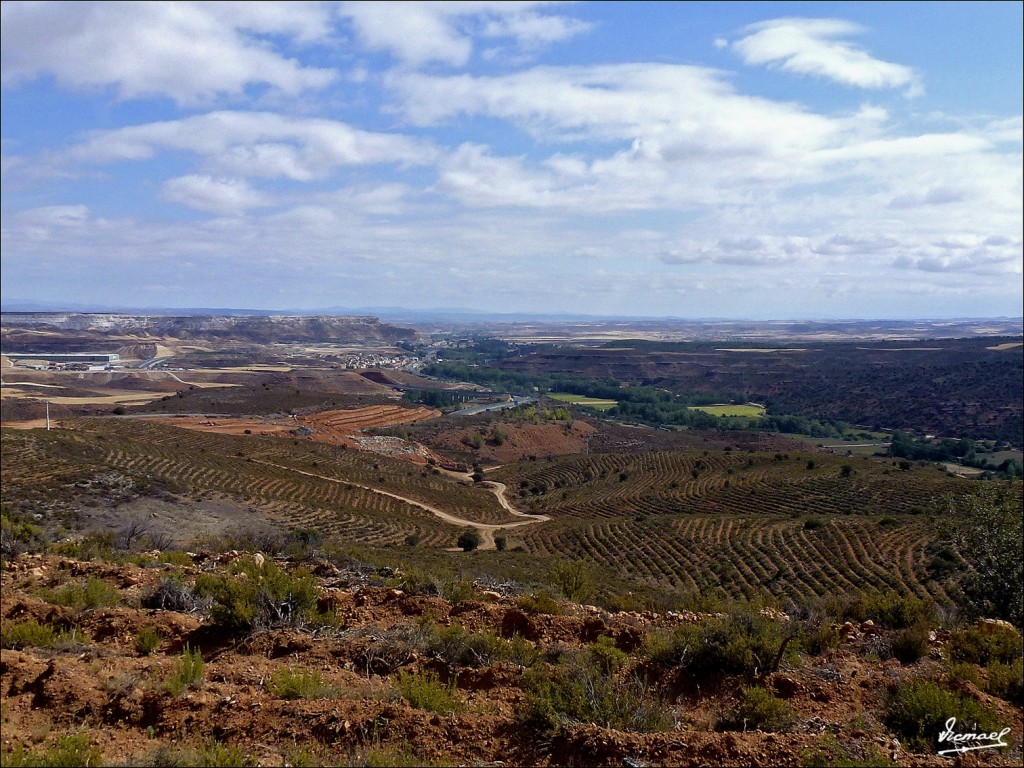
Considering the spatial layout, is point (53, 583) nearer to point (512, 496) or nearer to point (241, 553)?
point (241, 553)

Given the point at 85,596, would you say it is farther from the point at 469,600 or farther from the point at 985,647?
the point at 985,647

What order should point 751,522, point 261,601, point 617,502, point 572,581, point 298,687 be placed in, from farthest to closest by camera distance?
1. point 617,502
2. point 751,522
3. point 572,581
4. point 261,601
5. point 298,687

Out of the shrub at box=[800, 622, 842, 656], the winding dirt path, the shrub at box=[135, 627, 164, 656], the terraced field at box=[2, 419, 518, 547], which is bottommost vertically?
the winding dirt path

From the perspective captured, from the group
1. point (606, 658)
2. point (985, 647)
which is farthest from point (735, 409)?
point (606, 658)

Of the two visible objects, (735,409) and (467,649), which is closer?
(467,649)

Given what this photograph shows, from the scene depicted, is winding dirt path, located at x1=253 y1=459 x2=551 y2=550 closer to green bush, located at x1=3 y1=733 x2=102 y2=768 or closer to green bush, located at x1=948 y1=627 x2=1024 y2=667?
green bush, located at x1=948 y1=627 x2=1024 y2=667

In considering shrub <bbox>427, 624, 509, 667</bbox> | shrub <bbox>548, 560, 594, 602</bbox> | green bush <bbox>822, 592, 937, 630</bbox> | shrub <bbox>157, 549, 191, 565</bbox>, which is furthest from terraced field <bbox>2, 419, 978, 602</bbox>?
shrub <bbox>157, 549, 191, 565</bbox>

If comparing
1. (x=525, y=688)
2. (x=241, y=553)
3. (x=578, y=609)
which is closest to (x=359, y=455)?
(x=241, y=553)

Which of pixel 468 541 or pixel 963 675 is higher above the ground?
pixel 963 675
